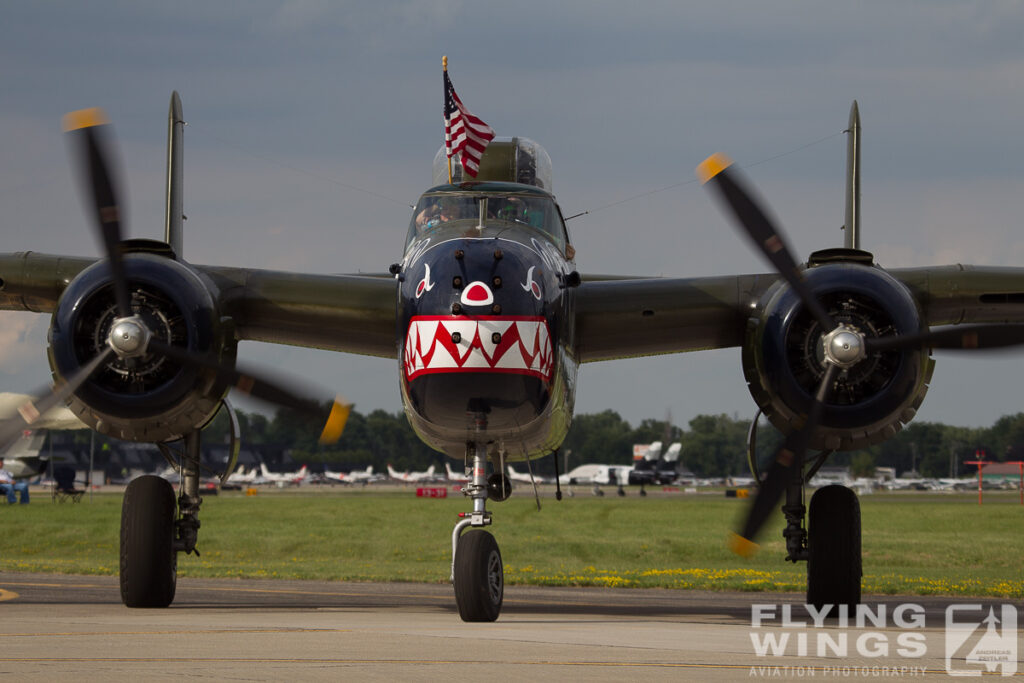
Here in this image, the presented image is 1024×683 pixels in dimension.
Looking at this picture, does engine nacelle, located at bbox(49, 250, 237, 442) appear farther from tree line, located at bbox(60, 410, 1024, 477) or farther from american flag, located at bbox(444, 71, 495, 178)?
tree line, located at bbox(60, 410, 1024, 477)

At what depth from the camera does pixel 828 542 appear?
1598 cm

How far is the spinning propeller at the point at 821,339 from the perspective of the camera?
14219 mm

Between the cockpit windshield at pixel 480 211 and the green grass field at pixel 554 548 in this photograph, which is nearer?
the cockpit windshield at pixel 480 211

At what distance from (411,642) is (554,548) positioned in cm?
2612

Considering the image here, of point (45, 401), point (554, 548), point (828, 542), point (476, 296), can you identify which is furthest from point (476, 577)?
point (554, 548)

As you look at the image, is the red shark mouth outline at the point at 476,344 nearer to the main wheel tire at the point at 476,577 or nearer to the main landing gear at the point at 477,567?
the main landing gear at the point at 477,567

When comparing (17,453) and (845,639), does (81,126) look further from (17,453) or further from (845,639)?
(17,453)

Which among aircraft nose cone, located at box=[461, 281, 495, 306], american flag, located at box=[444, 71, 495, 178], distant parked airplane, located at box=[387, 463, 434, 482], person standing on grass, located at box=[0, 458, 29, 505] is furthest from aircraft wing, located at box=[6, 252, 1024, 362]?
distant parked airplane, located at box=[387, 463, 434, 482]

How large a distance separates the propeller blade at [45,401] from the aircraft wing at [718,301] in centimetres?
600

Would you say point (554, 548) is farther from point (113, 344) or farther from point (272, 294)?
point (113, 344)

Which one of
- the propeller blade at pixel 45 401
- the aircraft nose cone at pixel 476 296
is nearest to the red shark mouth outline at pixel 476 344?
the aircraft nose cone at pixel 476 296

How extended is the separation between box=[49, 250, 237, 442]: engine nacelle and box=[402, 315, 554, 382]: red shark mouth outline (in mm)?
3274

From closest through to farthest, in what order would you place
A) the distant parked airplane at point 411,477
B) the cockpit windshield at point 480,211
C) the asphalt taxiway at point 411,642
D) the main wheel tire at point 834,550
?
the asphalt taxiway at point 411,642 < the cockpit windshield at point 480,211 < the main wheel tire at point 834,550 < the distant parked airplane at point 411,477

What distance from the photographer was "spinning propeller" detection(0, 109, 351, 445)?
47.2 ft
